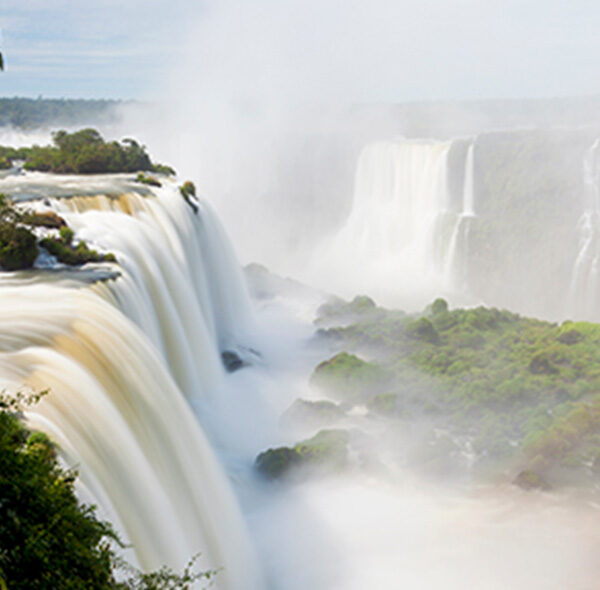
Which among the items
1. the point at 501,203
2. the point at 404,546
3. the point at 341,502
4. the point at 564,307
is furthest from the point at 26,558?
the point at 501,203

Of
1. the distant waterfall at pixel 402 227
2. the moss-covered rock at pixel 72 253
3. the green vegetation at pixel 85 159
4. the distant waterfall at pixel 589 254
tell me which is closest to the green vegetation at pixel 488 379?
the moss-covered rock at pixel 72 253

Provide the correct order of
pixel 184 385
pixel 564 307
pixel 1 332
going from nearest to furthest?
pixel 1 332 → pixel 184 385 → pixel 564 307

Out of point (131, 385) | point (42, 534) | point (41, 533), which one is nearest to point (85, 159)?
point (131, 385)

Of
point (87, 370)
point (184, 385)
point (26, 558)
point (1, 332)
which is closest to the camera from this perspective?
point (26, 558)

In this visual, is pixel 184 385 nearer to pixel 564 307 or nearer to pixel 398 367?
pixel 398 367

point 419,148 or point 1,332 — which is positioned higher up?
point 419,148

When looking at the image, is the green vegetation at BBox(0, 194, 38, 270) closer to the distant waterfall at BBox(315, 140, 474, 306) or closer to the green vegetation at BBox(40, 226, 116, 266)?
the green vegetation at BBox(40, 226, 116, 266)

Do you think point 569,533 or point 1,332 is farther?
point 569,533
